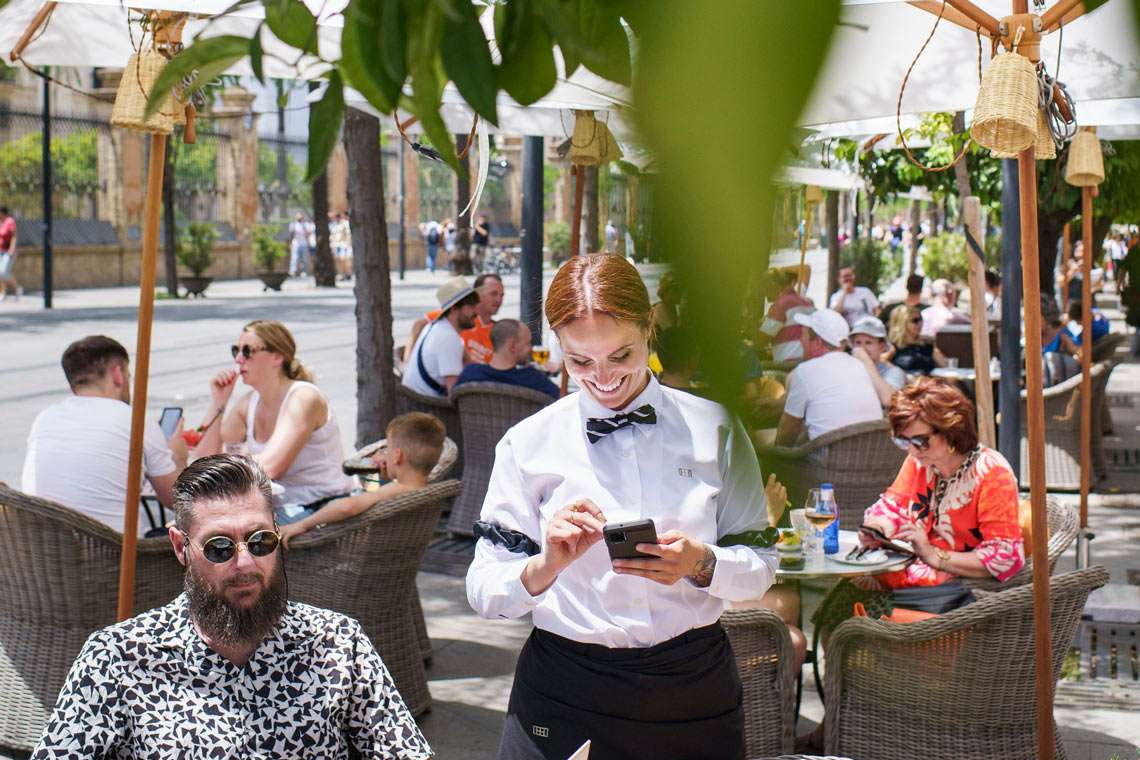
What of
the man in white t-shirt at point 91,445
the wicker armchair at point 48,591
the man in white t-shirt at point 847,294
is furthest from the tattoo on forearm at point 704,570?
the man in white t-shirt at point 91,445

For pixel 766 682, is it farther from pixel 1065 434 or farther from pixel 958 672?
pixel 1065 434

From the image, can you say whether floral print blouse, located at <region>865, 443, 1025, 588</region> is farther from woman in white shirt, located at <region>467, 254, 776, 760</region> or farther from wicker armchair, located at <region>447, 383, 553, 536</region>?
wicker armchair, located at <region>447, 383, 553, 536</region>

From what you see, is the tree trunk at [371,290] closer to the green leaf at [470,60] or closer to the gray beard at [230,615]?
the gray beard at [230,615]

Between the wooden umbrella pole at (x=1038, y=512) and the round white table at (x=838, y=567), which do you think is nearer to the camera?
the wooden umbrella pole at (x=1038, y=512)

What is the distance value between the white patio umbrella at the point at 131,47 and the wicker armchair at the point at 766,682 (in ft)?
5.49

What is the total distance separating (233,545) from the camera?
293 cm

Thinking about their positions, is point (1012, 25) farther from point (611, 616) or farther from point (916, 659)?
point (916, 659)

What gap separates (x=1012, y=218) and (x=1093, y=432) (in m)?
2.70

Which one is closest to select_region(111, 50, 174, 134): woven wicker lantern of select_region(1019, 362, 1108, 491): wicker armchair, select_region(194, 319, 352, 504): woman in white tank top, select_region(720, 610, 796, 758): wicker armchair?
select_region(720, 610, 796, 758): wicker armchair

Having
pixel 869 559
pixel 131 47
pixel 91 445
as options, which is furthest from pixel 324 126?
pixel 91 445

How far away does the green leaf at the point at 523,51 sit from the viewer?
616 millimetres

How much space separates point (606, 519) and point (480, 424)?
15.3 ft

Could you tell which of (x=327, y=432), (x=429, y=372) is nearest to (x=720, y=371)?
(x=327, y=432)

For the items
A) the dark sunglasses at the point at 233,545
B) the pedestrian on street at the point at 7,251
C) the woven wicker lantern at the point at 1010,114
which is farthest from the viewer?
the pedestrian on street at the point at 7,251
